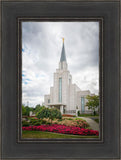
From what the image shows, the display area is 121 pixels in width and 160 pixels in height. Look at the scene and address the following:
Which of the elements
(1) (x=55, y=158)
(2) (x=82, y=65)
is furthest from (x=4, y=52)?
(1) (x=55, y=158)

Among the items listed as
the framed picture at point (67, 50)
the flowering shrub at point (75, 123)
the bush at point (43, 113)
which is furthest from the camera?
the bush at point (43, 113)

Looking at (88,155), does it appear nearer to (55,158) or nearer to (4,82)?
(55,158)

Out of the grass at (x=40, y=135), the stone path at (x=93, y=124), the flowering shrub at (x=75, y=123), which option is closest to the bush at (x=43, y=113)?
the flowering shrub at (x=75, y=123)

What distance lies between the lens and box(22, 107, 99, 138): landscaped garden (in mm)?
1302

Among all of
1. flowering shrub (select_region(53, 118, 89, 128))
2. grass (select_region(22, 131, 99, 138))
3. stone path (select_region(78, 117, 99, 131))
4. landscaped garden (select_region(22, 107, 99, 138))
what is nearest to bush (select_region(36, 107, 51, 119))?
landscaped garden (select_region(22, 107, 99, 138))

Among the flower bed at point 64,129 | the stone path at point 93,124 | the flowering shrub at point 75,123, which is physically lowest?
the flower bed at point 64,129

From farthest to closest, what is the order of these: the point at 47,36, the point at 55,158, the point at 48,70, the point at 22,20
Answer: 1. the point at 48,70
2. the point at 47,36
3. the point at 22,20
4. the point at 55,158

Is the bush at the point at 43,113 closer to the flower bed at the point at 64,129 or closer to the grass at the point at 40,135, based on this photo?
the flower bed at the point at 64,129

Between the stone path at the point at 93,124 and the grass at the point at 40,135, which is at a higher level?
the stone path at the point at 93,124

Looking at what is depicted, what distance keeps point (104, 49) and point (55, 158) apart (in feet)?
3.68

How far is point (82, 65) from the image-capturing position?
1551mm

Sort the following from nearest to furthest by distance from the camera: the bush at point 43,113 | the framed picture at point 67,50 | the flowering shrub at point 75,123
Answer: the framed picture at point 67,50 < the flowering shrub at point 75,123 < the bush at point 43,113

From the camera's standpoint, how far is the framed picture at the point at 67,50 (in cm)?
123

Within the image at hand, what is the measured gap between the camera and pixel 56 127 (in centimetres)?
147
